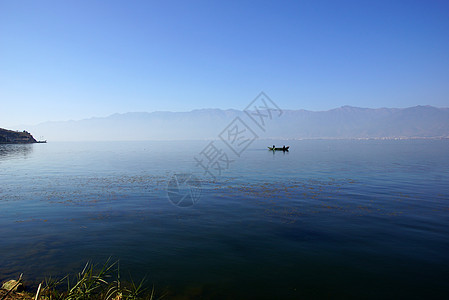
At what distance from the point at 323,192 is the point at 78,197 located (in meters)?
22.9

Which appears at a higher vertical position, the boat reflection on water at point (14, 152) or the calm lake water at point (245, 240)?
the boat reflection on water at point (14, 152)

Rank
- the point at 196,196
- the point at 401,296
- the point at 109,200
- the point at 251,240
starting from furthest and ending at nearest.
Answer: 1. the point at 196,196
2. the point at 109,200
3. the point at 251,240
4. the point at 401,296

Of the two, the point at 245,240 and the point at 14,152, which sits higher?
the point at 14,152

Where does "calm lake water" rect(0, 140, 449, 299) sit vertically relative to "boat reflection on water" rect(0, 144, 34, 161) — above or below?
below

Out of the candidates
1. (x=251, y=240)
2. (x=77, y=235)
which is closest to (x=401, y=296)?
(x=251, y=240)

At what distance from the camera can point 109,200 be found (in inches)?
889


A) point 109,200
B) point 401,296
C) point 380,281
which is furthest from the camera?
point 109,200

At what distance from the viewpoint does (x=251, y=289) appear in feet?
31.1

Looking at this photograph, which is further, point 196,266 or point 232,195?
point 232,195

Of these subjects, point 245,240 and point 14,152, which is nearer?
point 245,240

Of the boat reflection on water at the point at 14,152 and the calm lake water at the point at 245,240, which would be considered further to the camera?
the boat reflection on water at the point at 14,152

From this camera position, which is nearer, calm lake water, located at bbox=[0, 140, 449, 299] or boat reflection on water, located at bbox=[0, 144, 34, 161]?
calm lake water, located at bbox=[0, 140, 449, 299]

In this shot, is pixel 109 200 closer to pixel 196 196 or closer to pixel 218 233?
pixel 196 196

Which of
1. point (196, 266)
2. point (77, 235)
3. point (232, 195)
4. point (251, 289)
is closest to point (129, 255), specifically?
point (196, 266)
